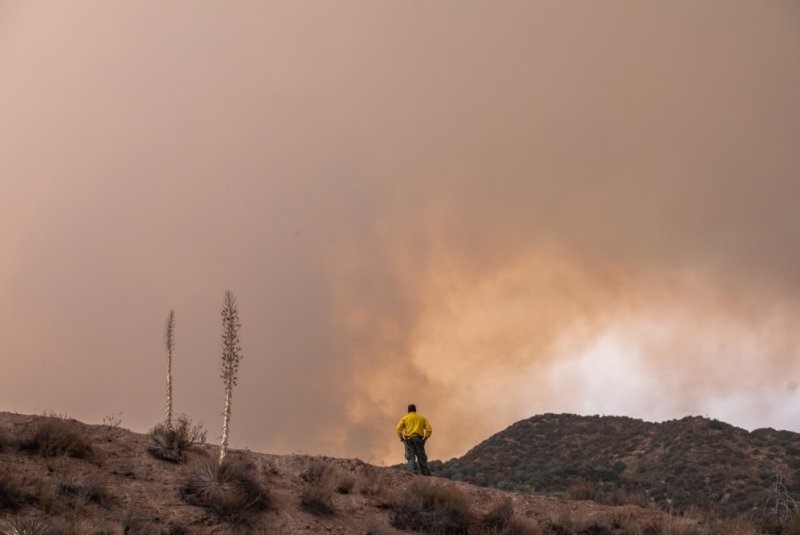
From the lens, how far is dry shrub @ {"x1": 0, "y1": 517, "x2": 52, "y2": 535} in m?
13.3

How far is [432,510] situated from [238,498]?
540 cm

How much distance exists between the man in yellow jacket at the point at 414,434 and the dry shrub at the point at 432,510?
2.25m

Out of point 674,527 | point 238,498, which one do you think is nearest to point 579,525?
point 674,527

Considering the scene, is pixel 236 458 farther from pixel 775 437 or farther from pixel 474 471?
pixel 775 437

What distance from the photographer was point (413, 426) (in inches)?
933

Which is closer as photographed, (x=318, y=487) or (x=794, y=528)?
(x=318, y=487)

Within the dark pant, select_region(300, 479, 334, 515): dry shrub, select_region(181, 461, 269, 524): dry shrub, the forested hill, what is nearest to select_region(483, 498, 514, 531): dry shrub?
the dark pant

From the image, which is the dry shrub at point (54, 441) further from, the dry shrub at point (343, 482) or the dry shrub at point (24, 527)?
the dry shrub at point (343, 482)

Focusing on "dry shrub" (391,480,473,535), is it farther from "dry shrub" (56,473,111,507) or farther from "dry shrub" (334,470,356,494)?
"dry shrub" (56,473,111,507)

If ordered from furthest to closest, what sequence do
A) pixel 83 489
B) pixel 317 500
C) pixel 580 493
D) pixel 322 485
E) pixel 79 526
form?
pixel 580 493 → pixel 322 485 → pixel 317 500 → pixel 83 489 → pixel 79 526

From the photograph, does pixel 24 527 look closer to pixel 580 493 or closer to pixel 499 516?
pixel 499 516

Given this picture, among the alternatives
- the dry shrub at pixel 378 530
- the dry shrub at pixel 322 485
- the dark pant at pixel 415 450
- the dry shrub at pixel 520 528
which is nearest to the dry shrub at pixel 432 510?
the dry shrub at pixel 378 530

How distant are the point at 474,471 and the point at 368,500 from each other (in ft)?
94.1

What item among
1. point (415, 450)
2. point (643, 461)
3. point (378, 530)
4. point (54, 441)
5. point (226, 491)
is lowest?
point (378, 530)
